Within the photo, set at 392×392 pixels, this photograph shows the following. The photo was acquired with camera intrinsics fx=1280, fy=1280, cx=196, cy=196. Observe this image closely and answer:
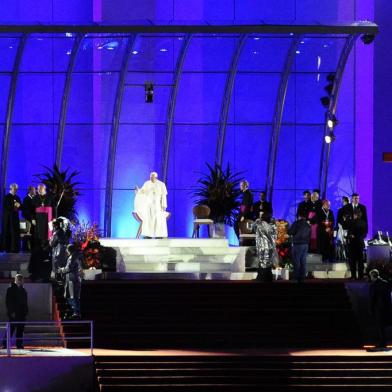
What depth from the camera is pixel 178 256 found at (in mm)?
29422

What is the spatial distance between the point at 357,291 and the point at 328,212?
16.3ft

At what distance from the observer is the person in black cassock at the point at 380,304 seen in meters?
22.5

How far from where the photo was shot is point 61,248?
80.3 ft

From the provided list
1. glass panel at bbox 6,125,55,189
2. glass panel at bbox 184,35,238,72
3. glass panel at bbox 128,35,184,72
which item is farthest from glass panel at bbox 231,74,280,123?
glass panel at bbox 6,125,55,189

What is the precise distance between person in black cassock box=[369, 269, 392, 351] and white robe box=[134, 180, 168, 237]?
8.66 metres

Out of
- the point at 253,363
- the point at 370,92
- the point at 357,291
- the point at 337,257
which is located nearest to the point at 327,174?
the point at 370,92

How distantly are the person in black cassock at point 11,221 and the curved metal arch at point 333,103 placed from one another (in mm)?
9561

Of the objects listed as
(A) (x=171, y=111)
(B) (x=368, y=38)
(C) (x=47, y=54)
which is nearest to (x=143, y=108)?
(A) (x=171, y=111)

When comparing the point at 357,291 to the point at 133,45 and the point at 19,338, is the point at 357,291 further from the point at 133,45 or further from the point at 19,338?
the point at 133,45

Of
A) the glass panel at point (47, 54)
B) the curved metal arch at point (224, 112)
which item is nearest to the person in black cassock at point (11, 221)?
the glass panel at point (47, 54)

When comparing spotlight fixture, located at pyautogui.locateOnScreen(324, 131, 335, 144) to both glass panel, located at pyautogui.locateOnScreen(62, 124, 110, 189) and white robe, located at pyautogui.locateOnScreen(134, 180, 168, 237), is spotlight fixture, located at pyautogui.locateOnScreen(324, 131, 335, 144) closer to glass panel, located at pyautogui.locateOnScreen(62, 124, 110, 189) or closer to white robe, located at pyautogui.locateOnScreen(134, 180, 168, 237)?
white robe, located at pyautogui.locateOnScreen(134, 180, 168, 237)

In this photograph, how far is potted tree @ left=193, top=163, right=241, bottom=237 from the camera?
107ft

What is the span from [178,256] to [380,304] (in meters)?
7.83

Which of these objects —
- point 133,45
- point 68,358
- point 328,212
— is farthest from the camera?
point 133,45
